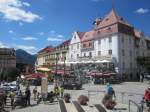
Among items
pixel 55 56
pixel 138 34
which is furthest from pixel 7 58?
pixel 138 34

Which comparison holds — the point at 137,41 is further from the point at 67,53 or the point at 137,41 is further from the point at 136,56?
the point at 67,53

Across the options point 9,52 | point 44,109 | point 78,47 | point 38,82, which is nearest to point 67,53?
point 78,47

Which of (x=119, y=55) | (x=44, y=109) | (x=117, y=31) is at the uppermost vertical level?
(x=117, y=31)

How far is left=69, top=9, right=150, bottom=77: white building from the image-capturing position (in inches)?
2835

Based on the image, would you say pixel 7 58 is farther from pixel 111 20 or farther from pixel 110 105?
pixel 110 105

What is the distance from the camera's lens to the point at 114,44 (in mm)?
72125

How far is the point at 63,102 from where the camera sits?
92.4 feet

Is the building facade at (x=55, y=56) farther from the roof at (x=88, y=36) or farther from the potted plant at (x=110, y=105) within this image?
the potted plant at (x=110, y=105)

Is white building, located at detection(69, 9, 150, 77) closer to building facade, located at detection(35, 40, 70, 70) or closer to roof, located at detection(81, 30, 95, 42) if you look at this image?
roof, located at detection(81, 30, 95, 42)

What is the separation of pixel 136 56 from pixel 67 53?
25596 mm

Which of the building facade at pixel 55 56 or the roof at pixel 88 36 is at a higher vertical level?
the roof at pixel 88 36

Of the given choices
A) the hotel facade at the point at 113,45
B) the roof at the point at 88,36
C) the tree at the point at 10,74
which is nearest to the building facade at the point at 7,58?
the tree at the point at 10,74

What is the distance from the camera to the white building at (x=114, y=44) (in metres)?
72.0

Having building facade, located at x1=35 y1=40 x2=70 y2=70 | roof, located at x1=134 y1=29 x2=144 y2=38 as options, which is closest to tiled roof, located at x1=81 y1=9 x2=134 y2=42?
roof, located at x1=134 y1=29 x2=144 y2=38
